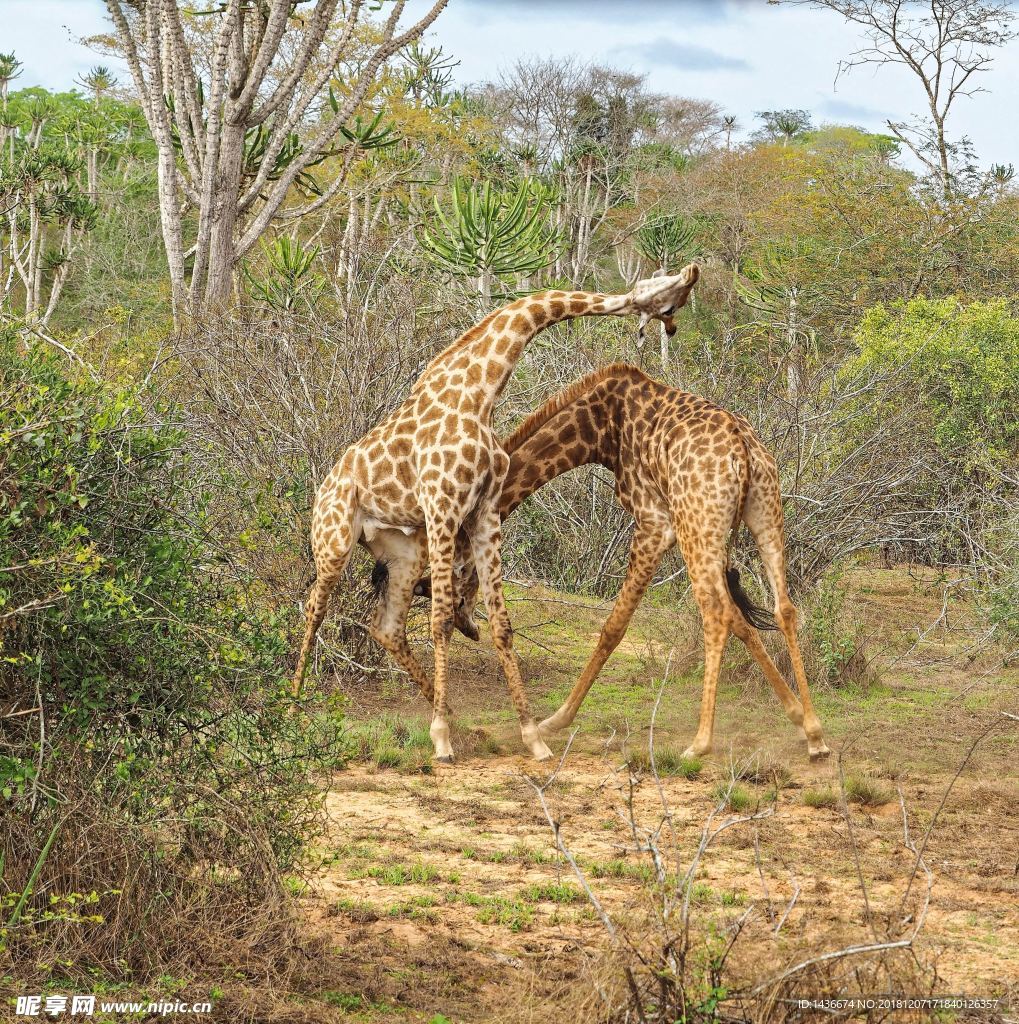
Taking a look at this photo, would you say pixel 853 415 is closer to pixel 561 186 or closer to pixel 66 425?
pixel 66 425

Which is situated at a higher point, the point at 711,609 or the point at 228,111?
the point at 228,111

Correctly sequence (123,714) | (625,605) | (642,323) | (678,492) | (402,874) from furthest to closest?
(625,605) → (678,492) → (642,323) → (402,874) → (123,714)

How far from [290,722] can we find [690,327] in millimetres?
30065

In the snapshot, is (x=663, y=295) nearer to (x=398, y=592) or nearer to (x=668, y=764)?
(x=398, y=592)

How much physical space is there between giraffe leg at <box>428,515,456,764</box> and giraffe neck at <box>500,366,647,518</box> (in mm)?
676

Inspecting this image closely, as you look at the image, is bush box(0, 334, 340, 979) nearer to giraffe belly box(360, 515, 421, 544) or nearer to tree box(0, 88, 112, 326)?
giraffe belly box(360, 515, 421, 544)

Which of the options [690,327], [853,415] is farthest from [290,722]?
[690,327]

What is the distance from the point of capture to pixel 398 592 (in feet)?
24.6

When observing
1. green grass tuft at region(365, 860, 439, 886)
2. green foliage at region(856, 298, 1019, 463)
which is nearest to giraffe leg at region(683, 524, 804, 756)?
green grass tuft at region(365, 860, 439, 886)

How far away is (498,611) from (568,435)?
4.01 ft

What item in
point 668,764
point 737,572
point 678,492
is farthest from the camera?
point 737,572

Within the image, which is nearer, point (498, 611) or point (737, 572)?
point (498, 611)

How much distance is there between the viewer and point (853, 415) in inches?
415

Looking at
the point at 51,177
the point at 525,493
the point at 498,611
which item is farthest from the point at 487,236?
the point at 498,611
